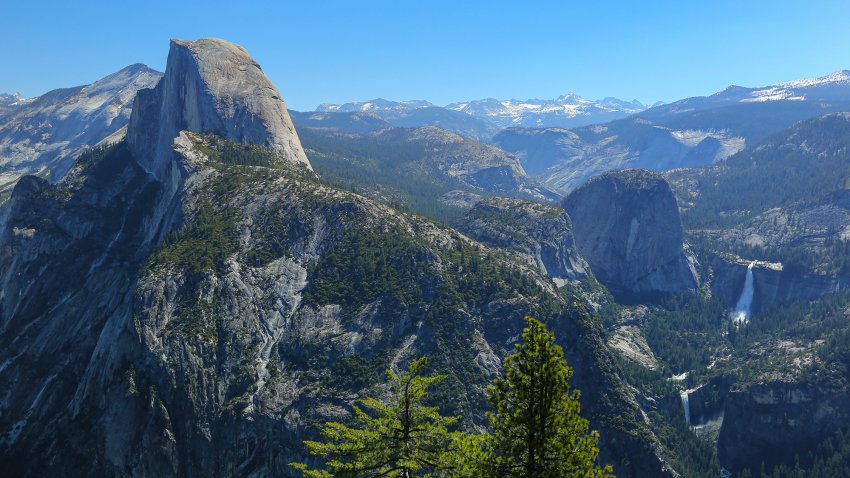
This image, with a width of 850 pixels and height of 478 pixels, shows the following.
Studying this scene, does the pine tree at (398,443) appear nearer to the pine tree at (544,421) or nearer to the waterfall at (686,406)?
the pine tree at (544,421)

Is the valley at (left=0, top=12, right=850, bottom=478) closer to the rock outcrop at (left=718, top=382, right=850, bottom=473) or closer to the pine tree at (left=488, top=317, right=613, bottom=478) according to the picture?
the rock outcrop at (left=718, top=382, right=850, bottom=473)

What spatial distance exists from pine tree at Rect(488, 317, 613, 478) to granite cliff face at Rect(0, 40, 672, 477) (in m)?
73.7

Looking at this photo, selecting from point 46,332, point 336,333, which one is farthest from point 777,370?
point 46,332

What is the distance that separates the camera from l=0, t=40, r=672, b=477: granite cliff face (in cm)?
10119

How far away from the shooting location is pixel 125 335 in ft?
361

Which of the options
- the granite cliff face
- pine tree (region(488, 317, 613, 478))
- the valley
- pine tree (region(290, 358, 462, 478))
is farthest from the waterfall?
pine tree (region(290, 358, 462, 478))

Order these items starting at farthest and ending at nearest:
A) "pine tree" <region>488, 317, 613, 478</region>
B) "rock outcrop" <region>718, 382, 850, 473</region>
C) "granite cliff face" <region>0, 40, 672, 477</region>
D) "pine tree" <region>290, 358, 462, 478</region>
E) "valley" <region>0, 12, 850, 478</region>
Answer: "rock outcrop" <region>718, 382, 850, 473</region>
"valley" <region>0, 12, 850, 478</region>
"granite cliff face" <region>0, 40, 672, 477</region>
"pine tree" <region>290, 358, 462, 478</region>
"pine tree" <region>488, 317, 613, 478</region>

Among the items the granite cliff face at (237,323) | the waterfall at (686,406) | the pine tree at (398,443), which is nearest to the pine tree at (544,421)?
the pine tree at (398,443)

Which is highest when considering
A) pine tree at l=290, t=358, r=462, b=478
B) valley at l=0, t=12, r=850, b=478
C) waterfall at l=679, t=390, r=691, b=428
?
pine tree at l=290, t=358, r=462, b=478

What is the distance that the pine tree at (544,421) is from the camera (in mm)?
28984

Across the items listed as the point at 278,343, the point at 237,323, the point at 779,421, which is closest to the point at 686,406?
the point at 779,421

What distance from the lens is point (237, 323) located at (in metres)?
114

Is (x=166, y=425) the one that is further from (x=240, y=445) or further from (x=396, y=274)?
(x=396, y=274)

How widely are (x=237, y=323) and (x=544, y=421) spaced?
95.1 meters
